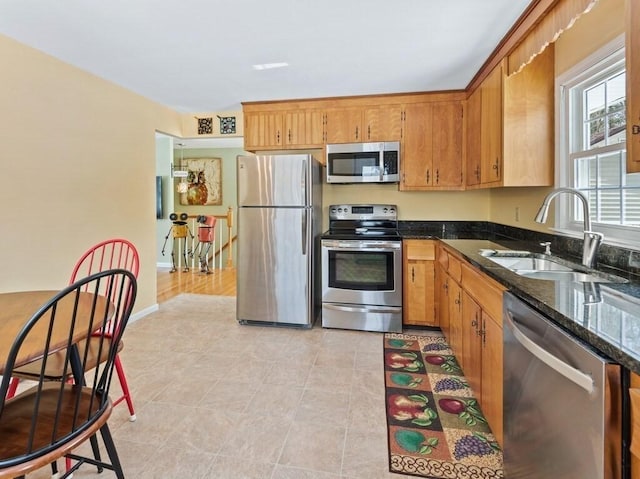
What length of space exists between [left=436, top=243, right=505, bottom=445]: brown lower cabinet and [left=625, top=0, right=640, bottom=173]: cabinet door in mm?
706

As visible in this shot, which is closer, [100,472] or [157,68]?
[100,472]

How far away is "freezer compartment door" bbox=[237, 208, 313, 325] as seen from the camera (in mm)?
3471

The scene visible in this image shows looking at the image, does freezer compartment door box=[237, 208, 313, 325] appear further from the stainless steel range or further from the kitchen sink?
the kitchen sink

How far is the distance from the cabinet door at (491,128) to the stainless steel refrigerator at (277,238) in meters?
1.54

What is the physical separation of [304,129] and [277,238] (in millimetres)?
1277

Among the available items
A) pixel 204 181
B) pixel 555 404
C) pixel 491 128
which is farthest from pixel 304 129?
pixel 204 181

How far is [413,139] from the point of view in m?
3.69

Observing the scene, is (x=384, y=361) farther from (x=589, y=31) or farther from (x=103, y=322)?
(x=589, y=31)

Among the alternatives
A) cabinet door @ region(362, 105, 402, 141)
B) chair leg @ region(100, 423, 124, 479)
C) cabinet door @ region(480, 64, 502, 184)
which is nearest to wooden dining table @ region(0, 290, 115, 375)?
chair leg @ region(100, 423, 124, 479)

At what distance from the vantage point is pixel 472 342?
2.15m

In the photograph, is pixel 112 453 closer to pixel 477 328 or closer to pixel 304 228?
pixel 477 328

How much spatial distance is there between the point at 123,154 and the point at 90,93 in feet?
1.98

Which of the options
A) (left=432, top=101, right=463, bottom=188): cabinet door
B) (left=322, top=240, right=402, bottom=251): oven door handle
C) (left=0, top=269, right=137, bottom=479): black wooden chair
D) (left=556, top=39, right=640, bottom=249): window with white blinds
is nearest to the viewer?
(left=0, top=269, right=137, bottom=479): black wooden chair

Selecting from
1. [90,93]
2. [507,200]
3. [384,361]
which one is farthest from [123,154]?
[507,200]
